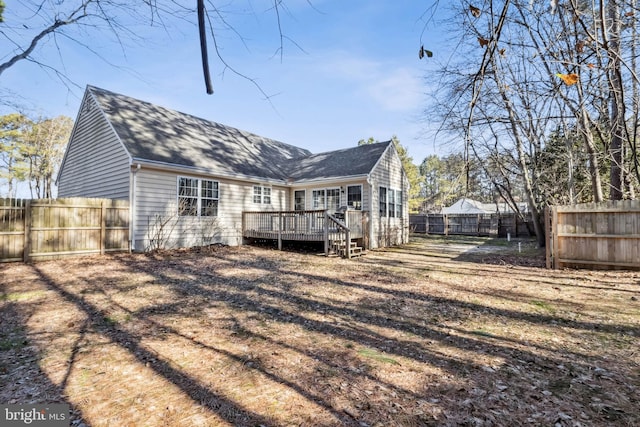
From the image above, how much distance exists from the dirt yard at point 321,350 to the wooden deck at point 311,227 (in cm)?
452

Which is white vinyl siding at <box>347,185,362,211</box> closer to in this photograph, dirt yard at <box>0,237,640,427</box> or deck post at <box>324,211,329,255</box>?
deck post at <box>324,211,329,255</box>

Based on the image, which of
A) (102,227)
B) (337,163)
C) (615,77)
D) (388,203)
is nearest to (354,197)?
(388,203)

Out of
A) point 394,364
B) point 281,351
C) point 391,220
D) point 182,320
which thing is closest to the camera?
point 394,364

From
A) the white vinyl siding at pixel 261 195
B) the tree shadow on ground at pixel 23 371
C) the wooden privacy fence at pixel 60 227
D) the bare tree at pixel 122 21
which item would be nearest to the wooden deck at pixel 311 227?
the white vinyl siding at pixel 261 195

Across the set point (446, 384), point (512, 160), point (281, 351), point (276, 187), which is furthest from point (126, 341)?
point (512, 160)

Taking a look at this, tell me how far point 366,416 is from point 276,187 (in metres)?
13.6

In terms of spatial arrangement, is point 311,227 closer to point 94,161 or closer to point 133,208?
point 133,208

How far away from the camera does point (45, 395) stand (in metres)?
2.60

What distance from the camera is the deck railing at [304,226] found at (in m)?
11.5

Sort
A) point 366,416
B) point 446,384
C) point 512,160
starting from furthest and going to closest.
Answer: point 512,160
point 446,384
point 366,416

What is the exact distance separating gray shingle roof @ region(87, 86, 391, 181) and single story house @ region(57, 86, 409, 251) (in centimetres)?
6

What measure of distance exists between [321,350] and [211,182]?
10787mm

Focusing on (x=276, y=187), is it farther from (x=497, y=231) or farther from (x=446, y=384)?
(x=497, y=231)

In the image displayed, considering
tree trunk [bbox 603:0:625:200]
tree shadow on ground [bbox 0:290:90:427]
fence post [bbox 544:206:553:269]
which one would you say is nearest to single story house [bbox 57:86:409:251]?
fence post [bbox 544:206:553:269]
